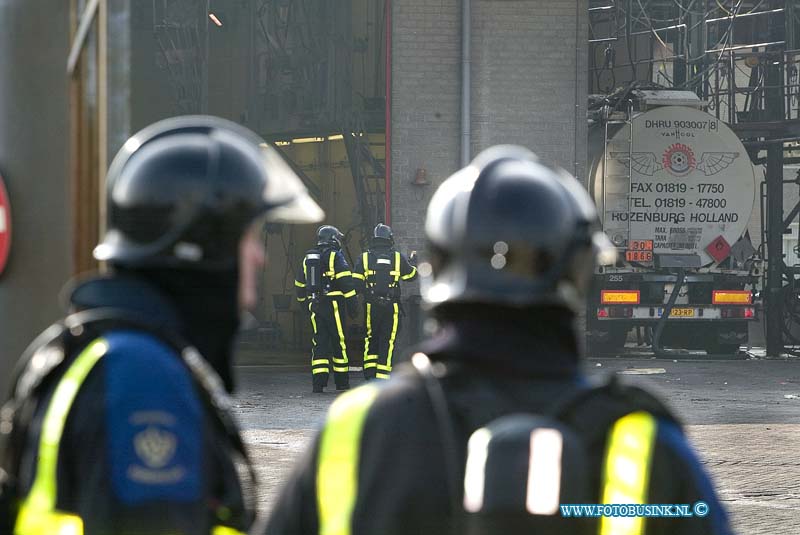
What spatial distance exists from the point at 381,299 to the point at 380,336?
43cm

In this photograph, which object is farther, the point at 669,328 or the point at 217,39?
the point at 669,328

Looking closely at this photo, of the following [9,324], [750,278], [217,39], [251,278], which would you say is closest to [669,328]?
[750,278]

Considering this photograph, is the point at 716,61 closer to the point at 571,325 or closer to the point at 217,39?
the point at 217,39

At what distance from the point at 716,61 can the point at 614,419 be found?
20.1 metres

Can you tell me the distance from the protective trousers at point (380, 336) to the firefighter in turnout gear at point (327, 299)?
269mm

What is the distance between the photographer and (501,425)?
1.92m

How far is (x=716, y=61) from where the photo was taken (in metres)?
21.2

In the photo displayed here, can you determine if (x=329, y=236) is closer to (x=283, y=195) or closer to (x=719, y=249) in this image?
(x=719, y=249)

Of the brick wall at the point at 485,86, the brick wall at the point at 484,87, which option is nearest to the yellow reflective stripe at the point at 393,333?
the brick wall at the point at 484,87

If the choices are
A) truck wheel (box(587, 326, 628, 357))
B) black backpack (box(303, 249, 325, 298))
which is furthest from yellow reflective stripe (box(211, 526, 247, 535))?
truck wheel (box(587, 326, 628, 357))

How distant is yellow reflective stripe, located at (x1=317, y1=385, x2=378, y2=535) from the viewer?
6.40ft

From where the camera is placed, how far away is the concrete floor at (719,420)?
28.5 feet

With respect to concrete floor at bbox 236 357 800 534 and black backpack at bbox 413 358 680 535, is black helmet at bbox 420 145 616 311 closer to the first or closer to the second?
black backpack at bbox 413 358 680 535

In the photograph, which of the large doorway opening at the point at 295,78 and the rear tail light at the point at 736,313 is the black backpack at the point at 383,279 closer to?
the large doorway opening at the point at 295,78
